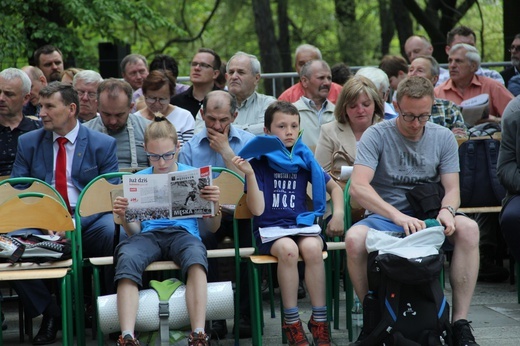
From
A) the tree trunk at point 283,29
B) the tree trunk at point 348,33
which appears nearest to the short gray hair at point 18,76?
the tree trunk at point 348,33

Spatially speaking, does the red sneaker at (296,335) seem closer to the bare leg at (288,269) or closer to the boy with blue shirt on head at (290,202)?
the boy with blue shirt on head at (290,202)

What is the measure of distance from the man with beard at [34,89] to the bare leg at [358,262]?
13.9 ft

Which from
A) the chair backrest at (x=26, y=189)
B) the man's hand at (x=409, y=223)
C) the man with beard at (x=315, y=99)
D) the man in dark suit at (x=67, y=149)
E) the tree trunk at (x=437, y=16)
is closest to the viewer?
the man's hand at (x=409, y=223)

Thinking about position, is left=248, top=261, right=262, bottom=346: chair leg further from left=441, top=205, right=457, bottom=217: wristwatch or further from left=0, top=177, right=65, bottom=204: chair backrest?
left=0, top=177, right=65, bottom=204: chair backrest

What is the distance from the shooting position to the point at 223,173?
6.83 m

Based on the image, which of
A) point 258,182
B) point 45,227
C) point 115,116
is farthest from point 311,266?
point 115,116

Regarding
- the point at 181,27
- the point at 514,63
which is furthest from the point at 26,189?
the point at 181,27

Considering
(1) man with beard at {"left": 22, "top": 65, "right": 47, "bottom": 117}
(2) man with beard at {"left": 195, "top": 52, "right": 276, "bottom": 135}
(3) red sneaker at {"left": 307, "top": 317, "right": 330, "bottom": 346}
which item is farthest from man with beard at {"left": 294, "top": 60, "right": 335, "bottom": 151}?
(3) red sneaker at {"left": 307, "top": 317, "right": 330, "bottom": 346}

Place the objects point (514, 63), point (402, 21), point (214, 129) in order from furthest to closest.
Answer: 1. point (402, 21)
2. point (514, 63)
3. point (214, 129)

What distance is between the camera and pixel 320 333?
6180 mm

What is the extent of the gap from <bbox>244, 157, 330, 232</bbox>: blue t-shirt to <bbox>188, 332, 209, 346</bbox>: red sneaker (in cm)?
102

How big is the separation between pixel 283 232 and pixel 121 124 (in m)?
2.22

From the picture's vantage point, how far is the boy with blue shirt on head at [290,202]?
20.4 feet

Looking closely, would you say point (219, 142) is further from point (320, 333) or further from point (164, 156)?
point (320, 333)
